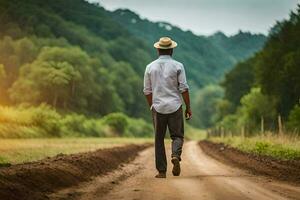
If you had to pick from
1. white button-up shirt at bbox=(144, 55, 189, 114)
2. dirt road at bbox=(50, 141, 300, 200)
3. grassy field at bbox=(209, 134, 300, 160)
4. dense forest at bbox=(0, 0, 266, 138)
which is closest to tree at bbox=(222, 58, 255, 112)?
Result: dense forest at bbox=(0, 0, 266, 138)

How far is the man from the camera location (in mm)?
11922

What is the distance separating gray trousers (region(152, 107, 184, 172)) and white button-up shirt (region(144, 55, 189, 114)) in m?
0.14

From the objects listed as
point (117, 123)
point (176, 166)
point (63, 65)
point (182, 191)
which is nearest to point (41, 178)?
point (182, 191)

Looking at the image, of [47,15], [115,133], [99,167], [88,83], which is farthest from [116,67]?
[99,167]

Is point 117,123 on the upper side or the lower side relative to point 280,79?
lower

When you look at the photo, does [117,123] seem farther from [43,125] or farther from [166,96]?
[166,96]

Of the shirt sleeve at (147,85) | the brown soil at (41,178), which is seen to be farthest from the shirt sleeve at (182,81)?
the brown soil at (41,178)

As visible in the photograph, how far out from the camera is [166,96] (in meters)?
12.0

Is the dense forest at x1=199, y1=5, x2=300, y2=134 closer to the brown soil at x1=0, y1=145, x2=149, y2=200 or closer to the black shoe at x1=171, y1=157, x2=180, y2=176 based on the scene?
the black shoe at x1=171, y1=157, x2=180, y2=176

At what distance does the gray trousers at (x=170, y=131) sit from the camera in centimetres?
1201

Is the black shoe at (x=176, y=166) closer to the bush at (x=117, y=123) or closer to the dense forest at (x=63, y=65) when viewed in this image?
the dense forest at (x=63, y=65)

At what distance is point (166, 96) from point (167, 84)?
0.77ft

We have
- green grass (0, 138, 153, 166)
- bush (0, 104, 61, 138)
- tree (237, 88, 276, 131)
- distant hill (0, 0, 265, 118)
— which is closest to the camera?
green grass (0, 138, 153, 166)

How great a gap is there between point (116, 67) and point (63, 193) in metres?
128
